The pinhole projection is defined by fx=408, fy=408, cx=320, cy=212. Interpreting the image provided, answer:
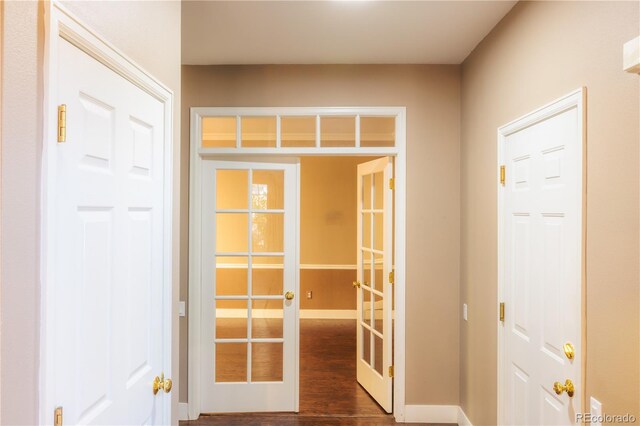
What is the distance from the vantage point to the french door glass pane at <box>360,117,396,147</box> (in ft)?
10.7

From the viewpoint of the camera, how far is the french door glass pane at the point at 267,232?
3.28 m

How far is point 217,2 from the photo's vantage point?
7.54ft

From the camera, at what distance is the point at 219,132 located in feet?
10.8

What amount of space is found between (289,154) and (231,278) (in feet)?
3.59

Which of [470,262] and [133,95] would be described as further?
[470,262]

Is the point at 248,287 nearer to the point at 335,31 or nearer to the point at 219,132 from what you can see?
the point at 219,132

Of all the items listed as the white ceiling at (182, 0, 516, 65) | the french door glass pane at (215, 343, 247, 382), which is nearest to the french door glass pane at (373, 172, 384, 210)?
the white ceiling at (182, 0, 516, 65)

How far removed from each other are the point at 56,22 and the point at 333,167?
5649 mm

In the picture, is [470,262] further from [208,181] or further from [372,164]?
[208,181]

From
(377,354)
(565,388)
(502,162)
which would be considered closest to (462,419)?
(377,354)

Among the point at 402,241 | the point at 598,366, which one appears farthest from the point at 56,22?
the point at 402,241

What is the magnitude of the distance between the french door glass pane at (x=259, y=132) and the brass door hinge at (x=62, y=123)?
218 cm

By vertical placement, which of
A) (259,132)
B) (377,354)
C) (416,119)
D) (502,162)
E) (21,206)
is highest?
(416,119)

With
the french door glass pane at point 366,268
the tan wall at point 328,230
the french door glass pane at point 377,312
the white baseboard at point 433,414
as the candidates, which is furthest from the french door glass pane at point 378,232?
the tan wall at point 328,230
